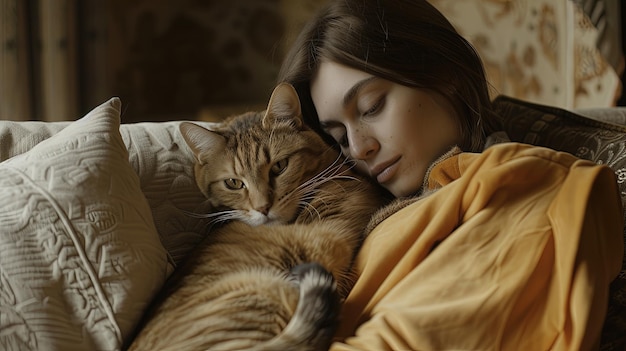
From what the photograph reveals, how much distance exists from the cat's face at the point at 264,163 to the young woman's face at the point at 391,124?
89 millimetres

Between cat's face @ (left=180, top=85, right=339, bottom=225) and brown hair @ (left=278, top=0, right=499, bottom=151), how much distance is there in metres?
0.16

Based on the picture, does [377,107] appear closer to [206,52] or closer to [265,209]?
[265,209]

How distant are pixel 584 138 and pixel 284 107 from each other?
0.70 m

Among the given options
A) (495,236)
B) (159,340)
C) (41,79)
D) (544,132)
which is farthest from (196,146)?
(41,79)

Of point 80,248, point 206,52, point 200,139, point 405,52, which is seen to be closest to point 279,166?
point 200,139

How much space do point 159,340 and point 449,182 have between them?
0.63 m

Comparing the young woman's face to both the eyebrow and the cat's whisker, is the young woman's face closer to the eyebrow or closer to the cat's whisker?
the eyebrow

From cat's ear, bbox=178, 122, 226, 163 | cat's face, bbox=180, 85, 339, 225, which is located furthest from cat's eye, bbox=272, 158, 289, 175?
cat's ear, bbox=178, 122, 226, 163

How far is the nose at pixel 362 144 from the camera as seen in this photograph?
5.12ft

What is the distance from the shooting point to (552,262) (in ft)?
3.80

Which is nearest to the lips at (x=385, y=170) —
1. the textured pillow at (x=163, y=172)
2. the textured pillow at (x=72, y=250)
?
the textured pillow at (x=163, y=172)

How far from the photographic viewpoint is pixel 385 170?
159cm

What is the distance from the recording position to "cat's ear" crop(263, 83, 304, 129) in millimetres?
1568

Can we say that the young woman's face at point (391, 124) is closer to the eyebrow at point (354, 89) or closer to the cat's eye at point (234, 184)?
the eyebrow at point (354, 89)
